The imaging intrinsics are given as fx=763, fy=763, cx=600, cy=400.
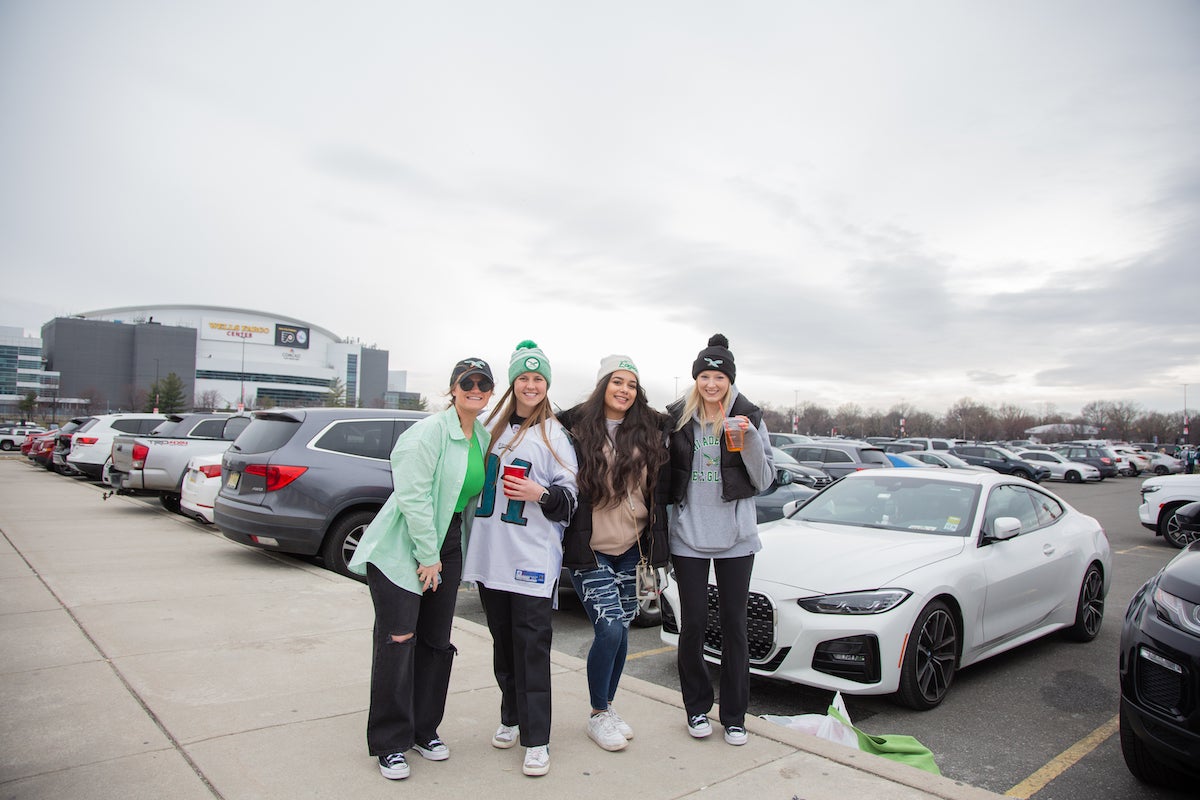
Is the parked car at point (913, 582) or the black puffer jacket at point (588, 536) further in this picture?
the parked car at point (913, 582)

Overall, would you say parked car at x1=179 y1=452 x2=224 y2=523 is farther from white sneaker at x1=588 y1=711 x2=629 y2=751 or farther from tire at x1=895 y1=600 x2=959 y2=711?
tire at x1=895 y1=600 x2=959 y2=711

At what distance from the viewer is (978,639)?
4.89 metres

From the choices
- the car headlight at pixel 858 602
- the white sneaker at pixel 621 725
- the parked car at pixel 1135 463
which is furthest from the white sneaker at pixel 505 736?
the parked car at pixel 1135 463

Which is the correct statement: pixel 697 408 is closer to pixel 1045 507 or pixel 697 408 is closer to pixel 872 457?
pixel 1045 507

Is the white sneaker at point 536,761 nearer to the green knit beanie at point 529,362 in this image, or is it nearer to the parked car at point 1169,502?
the green knit beanie at point 529,362

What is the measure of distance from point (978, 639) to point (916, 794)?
220cm

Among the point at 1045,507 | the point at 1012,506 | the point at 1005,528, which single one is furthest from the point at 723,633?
the point at 1045,507

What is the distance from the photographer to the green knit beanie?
11.2ft

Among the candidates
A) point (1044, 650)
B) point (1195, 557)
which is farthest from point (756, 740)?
point (1044, 650)

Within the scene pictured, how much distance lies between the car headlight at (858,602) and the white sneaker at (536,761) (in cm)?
187

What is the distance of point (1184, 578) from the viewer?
11.1 feet

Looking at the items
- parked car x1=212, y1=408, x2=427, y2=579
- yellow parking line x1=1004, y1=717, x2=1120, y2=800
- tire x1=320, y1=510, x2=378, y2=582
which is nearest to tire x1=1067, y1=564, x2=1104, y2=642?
yellow parking line x1=1004, y1=717, x2=1120, y2=800

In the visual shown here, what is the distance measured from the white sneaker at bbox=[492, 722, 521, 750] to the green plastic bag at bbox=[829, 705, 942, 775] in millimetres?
1600

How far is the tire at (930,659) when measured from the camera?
4332mm
